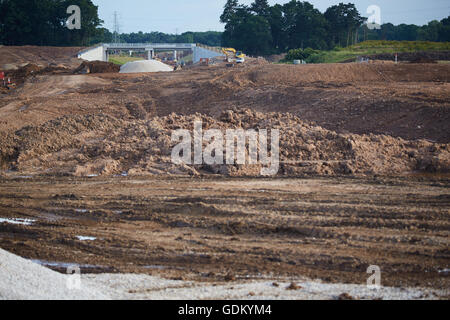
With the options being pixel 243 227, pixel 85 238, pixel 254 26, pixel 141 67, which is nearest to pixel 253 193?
pixel 243 227

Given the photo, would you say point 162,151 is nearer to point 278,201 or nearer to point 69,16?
point 278,201

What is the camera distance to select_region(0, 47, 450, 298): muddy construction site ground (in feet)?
21.2

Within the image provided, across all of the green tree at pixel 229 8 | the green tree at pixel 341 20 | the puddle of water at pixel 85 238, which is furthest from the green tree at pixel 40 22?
the puddle of water at pixel 85 238

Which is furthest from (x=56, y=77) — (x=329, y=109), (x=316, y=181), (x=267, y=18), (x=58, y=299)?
(x=267, y=18)

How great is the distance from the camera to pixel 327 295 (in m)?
5.34

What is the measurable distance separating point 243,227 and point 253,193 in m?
2.12

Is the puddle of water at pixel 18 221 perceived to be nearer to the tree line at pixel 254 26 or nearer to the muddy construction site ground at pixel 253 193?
the muddy construction site ground at pixel 253 193

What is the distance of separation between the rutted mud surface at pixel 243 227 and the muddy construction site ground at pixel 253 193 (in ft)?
0.09

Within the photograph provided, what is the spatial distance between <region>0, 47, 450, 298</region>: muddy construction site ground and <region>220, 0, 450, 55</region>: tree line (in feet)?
146

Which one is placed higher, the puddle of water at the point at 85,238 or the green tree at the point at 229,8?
the green tree at the point at 229,8

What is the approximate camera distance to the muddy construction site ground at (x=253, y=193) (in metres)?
6.46

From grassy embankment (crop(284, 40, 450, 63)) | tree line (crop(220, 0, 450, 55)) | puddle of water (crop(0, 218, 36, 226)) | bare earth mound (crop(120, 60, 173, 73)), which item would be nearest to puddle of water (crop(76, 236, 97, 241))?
puddle of water (crop(0, 218, 36, 226))

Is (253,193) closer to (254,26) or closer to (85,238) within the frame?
(85,238)

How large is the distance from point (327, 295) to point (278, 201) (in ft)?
12.4
